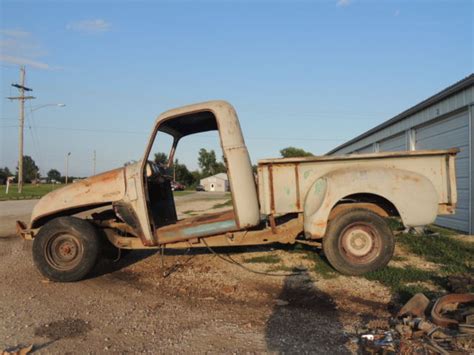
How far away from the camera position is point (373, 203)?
18.6 ft

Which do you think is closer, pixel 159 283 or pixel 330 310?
pixel 330 310

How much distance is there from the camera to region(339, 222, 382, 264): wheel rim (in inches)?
211

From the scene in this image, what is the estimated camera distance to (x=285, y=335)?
366cm

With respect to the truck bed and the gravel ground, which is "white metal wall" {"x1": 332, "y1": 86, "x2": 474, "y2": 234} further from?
the gravel ground

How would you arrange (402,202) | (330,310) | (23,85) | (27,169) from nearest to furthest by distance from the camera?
(330,310) < (402,202) < (23,85) < (27,169)

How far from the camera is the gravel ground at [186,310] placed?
3535 millimetres

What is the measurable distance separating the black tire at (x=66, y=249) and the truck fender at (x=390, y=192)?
3220 millimetres

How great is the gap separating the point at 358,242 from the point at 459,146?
245 inches

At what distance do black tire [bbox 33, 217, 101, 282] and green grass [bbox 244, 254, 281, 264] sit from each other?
257 cm

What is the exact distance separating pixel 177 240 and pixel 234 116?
199 centimetres

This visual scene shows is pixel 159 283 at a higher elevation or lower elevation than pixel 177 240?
lower

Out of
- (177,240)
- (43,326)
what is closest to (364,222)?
(177,240)

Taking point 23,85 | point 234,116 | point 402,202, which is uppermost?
point 23,85

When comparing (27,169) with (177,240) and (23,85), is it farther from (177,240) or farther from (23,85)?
(177,240)
